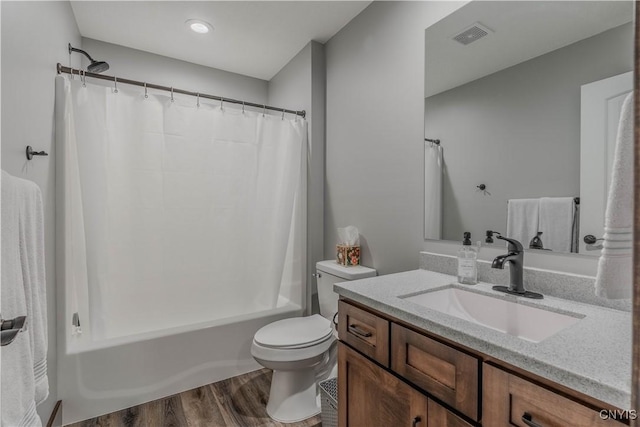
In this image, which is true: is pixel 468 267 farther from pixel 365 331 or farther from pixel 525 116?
pixel 525 116

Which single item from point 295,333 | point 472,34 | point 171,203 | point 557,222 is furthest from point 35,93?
point 557,222

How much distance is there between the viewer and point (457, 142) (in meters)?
1.47

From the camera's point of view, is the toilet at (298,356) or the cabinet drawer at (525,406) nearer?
the cabinet drawer at (525,406)

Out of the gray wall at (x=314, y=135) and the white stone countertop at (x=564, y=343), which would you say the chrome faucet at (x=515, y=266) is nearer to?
the white stone countertop at (x=564, y=343)

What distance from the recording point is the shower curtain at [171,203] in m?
1.76

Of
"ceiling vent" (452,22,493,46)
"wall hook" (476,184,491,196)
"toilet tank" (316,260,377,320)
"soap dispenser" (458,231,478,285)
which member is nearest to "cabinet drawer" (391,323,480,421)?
"soap dispenser" (458,231,478,285)

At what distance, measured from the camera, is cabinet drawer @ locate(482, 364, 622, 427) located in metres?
0.58

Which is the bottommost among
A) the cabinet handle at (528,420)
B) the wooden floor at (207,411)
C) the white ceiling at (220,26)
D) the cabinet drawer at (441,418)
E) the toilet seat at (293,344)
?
the wooden floor at (207,411)

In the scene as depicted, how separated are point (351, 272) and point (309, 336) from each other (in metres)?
0.44

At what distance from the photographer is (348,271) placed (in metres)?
1.89

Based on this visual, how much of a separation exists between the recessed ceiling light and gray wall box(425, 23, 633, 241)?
1.66 m

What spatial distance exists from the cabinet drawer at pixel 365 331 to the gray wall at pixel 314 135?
3.96ft

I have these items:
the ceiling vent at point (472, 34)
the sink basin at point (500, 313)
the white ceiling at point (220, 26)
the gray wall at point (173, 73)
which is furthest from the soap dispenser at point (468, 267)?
the gray wall at point (173, 73)

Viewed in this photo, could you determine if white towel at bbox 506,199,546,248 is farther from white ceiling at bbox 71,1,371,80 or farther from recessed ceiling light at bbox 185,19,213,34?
recessed ceiling light at bbox 185,19,213,34
